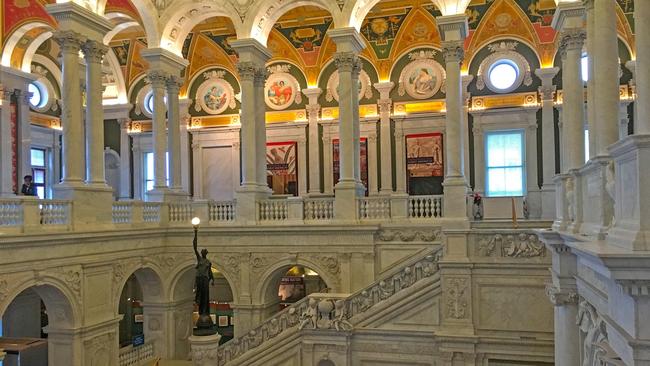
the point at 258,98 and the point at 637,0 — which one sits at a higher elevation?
the point at 258,98

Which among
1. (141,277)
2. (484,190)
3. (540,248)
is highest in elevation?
(484,190)

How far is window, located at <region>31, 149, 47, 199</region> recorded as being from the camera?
24656 millimetres

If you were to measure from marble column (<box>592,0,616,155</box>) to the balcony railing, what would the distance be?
9.31 m

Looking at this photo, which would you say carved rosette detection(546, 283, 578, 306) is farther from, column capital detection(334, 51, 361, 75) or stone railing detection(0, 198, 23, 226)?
stone railing detection(0, 198, 23, 226)

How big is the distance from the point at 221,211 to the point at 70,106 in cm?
554

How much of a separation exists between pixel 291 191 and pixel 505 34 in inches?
434

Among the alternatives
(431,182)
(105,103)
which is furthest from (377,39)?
(105,103)

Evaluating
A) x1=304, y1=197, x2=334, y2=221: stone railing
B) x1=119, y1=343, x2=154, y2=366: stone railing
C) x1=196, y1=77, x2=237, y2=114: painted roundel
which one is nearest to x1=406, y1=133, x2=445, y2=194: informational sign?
x1=304, y1=197, x2=334, y2=221: stone railing

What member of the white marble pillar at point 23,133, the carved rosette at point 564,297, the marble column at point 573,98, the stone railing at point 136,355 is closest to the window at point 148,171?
the white marble pillar at point 23,133

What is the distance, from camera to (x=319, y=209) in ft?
58.1

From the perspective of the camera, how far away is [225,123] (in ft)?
85.6

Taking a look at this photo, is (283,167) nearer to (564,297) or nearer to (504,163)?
(504,163)

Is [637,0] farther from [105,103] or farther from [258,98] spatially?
[105,103]

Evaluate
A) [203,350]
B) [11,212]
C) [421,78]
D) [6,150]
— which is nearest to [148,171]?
[6,150]
